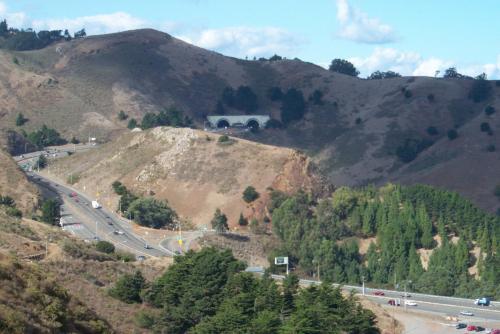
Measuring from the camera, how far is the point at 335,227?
105 m

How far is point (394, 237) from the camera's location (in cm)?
9775

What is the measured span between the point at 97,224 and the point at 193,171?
98.9ft

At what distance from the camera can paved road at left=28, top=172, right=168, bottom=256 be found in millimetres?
88375

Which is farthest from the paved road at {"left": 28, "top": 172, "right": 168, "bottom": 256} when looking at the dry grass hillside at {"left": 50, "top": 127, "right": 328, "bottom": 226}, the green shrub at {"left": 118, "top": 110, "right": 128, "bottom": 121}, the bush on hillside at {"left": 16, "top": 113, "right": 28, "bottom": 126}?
the green shrub at {"left": 118, "top": 110, "right": 128, "bottom": 121}

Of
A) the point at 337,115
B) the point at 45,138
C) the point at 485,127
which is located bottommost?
the point at 45,138

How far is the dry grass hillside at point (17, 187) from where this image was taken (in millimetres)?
98000

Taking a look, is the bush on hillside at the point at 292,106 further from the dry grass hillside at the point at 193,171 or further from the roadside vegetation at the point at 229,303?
the roadside vegetation at the point at 229,303

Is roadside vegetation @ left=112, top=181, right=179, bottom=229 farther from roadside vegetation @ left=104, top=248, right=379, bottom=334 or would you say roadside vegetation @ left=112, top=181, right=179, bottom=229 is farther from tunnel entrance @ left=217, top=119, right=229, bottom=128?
tunnel entrance @ left=217, top=119, right=229, bottom=128

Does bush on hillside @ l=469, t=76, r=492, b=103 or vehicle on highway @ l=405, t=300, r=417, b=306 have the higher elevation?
bush on hillside @ l=469, t=76, r=492, b=103

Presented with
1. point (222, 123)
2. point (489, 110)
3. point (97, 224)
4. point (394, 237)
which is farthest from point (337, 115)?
point (97, 224)

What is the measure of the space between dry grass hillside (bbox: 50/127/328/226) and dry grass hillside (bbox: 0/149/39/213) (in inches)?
496

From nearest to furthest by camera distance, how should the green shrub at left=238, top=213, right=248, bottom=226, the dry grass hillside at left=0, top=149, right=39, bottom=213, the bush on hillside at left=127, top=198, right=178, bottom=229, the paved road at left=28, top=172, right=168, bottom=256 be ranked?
the paved road at left=28, top=172, right=168, bottom=256 → the dry grass hillside at left=0, top=149, right=39, bottom=213 → the bush on hillside at left=127, top=198, right=178, bottom=229 → the green shrub at left=238, top=213, right=248, bottom=226

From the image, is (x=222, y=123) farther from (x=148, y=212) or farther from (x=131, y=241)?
(x=131, y=241)

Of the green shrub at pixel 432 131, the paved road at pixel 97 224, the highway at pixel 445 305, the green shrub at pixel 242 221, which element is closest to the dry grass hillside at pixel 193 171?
the green shrub at pixel 242 221
